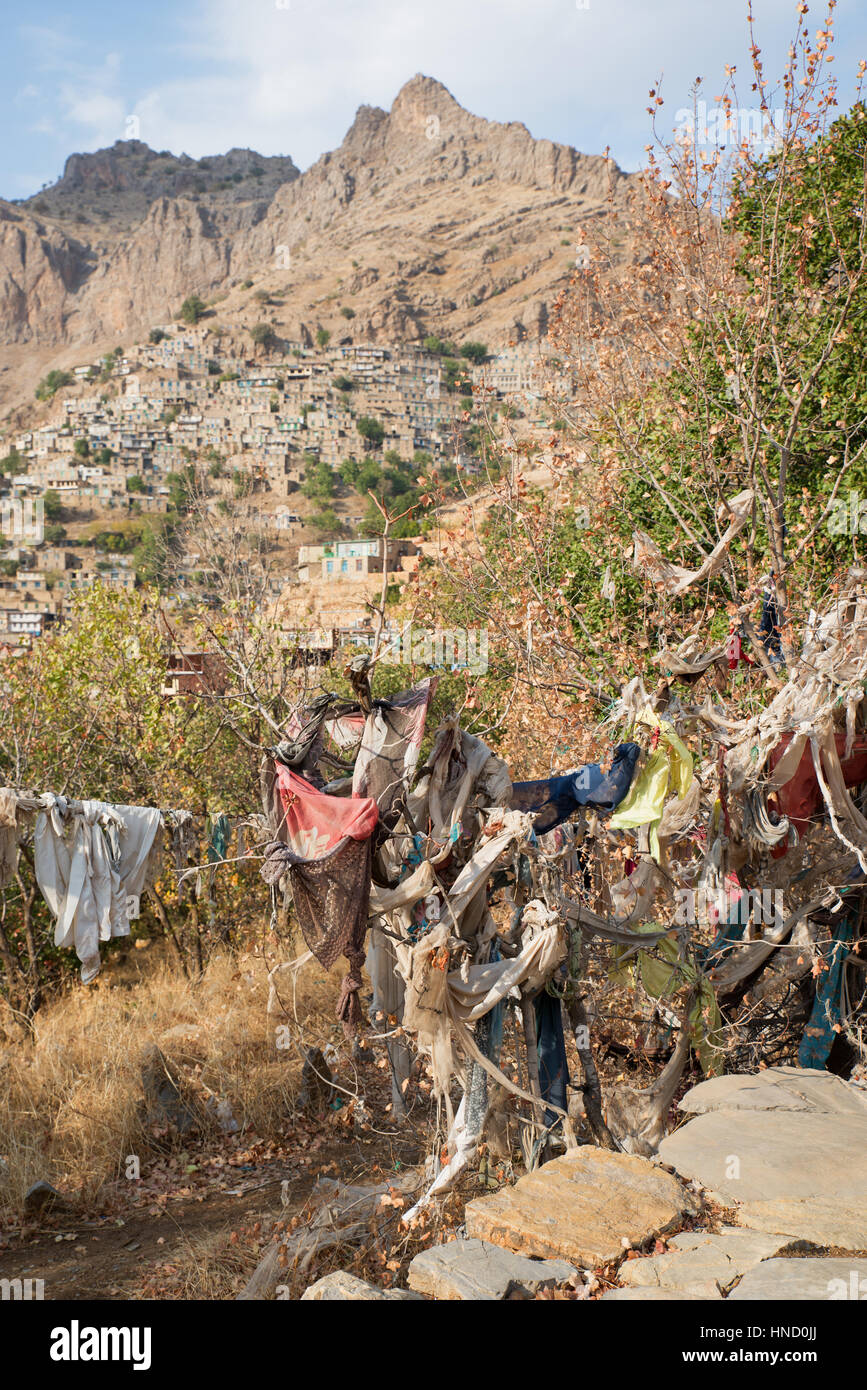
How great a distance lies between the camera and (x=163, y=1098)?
7.43 meters

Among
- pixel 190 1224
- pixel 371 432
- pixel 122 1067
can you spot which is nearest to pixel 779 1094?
pixel 190 1224

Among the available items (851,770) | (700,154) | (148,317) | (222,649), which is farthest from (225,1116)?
(148,317)

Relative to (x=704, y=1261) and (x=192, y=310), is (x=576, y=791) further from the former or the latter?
(x=192, y=310)

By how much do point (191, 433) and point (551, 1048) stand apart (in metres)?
104

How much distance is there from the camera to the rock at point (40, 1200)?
20.9 ft

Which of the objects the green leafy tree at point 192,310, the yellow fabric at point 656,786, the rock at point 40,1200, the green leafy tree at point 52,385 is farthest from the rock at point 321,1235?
the green leafy tree at point 52,385

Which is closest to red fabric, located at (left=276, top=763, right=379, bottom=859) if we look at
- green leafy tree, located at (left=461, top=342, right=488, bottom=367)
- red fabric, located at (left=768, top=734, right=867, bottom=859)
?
red fabric, located at (left=768, top=734, right=867, bottom=859)

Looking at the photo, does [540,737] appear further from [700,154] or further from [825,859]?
[700,154]

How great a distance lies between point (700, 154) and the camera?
7391 mm

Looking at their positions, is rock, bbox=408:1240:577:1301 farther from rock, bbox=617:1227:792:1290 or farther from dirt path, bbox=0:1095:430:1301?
dirt path, bbox=0:1095:430:1301

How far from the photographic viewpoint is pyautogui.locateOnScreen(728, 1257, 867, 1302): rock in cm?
388

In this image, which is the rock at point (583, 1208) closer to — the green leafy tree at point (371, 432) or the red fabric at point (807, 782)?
the red fabric at point (807, 782)

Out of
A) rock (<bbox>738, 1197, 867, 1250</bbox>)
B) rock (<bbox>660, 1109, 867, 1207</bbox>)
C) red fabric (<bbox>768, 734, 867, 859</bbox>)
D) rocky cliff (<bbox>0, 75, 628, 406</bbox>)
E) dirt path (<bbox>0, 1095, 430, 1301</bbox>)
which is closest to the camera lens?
rock (<bbox>738, 1197, 867, 1250</bbox>)

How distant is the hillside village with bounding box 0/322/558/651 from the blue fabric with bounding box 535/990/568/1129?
176ft
